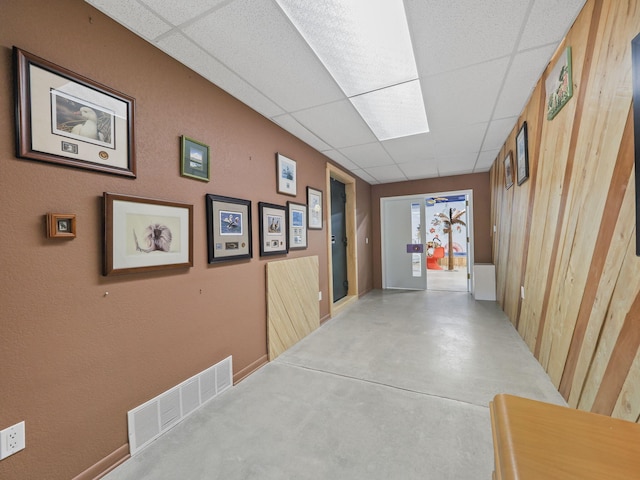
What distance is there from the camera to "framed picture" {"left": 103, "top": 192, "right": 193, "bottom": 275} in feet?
4.50

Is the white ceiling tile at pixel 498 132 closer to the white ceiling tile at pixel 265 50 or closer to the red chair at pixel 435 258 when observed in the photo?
the white ceiling tile at pixel 265 50

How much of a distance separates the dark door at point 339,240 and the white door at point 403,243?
1.42 metres

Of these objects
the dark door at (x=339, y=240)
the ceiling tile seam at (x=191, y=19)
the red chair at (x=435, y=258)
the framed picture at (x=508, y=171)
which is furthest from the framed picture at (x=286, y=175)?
the red chair at (x=435, y=258)

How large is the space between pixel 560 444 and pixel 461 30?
79.4 inches

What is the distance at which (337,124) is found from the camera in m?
2.84

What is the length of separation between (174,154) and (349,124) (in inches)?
72.8

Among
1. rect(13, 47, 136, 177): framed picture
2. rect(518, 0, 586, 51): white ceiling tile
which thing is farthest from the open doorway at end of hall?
rect(13, 47, 136, 177): framed picture

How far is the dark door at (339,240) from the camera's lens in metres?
4.55

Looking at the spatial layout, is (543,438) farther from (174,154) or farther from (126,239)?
(174,154)

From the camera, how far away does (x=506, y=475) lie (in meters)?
0.48

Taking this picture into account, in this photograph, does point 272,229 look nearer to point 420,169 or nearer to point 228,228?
point 228,228

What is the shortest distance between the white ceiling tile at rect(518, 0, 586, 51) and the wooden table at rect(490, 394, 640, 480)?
1.96 meters

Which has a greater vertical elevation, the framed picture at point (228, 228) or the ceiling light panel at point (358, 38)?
the ceiling light panel at point (358, 38)

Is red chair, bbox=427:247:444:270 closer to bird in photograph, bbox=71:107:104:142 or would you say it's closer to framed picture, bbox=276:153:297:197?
framed picture, bbox=276:153:297:197
